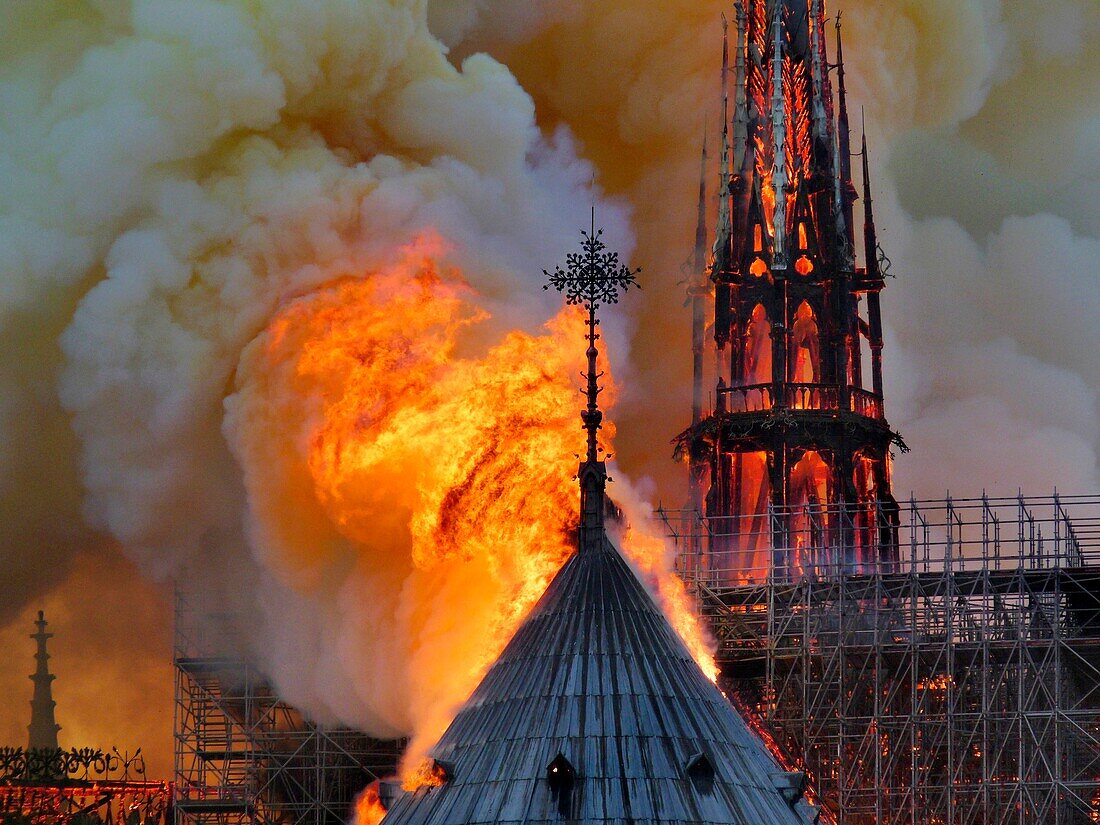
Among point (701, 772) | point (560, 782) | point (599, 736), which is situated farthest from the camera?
point (599, 736)

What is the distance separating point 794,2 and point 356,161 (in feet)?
118

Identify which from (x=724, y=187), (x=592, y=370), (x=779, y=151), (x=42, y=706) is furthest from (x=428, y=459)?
(x=42, y=706)

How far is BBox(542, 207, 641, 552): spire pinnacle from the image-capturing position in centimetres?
8494

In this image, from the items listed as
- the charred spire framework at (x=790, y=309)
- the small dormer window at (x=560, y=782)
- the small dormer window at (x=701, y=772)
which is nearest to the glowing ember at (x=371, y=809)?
the small dormer window at (x=560, y=782)

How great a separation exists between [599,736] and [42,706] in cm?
6296

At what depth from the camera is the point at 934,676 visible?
10750 cm


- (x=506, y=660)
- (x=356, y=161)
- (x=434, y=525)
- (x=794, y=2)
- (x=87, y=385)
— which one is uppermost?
(x=794, y=2)

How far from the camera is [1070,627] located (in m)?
106

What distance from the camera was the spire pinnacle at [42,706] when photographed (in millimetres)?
132500

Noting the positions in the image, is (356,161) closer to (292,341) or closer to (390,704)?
(292,341)

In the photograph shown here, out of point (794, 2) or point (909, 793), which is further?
point (794, 2)

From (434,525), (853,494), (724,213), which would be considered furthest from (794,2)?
(434,525)

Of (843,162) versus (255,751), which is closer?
(255,751)

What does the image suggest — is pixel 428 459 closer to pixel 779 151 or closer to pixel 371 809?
pixel 371 809
